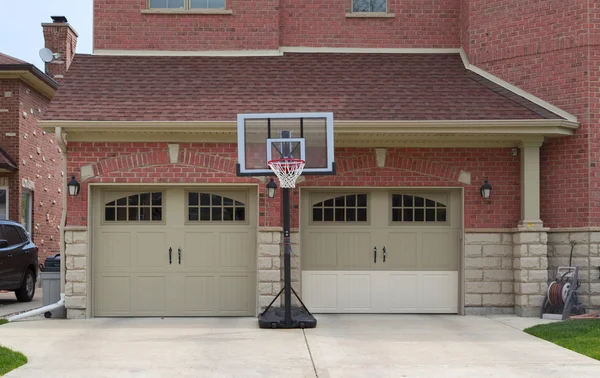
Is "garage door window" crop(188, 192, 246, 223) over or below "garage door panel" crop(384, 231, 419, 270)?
over

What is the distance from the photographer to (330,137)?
42.7 ft

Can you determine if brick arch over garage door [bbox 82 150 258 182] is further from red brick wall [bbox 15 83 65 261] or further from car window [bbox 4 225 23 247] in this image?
red brick wall [bbox 15 83 65 261]

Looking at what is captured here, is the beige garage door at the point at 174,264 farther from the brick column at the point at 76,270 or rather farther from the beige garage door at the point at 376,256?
the beige garage door at the point at 376,256

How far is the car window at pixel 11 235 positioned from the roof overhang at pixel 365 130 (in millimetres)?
4400

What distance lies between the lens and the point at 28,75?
73.0ft

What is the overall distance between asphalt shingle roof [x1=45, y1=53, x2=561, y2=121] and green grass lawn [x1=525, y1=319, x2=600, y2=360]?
3448 millimetres

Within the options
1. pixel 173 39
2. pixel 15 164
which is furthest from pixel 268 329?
pixel 15 164

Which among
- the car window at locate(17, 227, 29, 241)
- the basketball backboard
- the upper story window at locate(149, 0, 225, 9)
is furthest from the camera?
the car window at locate(17, 227, 29, 241)

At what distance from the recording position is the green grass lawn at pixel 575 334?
1070 centimetres

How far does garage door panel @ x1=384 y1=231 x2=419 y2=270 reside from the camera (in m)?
14.9

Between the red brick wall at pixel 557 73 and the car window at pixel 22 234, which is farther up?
the red brick wall at pixel 557 73

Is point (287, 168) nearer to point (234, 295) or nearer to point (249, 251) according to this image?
point (249, 251)

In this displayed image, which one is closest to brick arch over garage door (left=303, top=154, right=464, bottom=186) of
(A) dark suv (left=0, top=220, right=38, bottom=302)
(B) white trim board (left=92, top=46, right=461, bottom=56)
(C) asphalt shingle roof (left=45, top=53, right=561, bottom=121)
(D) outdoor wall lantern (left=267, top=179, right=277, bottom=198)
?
(D) outdoor wall lantern (left=267, top=179, right=277, bottom=198)

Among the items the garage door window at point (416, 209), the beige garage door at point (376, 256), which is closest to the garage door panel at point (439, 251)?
the beige garage door at point (376, 256)
